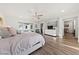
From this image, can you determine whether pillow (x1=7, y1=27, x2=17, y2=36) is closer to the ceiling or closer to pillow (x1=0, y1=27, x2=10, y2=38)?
pillow (x1=0, y1=27, x2=10, y2=38)

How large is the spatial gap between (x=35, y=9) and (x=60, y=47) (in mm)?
1002

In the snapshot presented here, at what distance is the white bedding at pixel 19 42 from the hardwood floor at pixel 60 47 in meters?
0.17

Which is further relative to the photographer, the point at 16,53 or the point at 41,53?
the point at 41,53

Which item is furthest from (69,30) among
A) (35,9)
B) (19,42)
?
(19,42)

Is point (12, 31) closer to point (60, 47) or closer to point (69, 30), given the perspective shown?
point (60, 47)

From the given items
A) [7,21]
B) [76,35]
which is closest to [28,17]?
[7,21]

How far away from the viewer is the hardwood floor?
1.74 meters

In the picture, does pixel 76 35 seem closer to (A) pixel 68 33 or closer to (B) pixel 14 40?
(A) pixel 68 33

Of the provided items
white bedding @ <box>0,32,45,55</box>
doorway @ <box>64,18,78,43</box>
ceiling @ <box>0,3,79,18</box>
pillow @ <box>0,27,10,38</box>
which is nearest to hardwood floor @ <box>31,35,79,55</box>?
doorway @ <box>64,18,78,43</box>

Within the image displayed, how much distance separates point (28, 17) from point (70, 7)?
0.94 metres

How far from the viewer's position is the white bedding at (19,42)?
4.86 ft

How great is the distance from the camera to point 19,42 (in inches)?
62.9

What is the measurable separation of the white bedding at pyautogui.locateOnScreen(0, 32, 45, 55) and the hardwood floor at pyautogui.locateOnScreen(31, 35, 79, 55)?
171mm

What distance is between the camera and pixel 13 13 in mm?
1794
